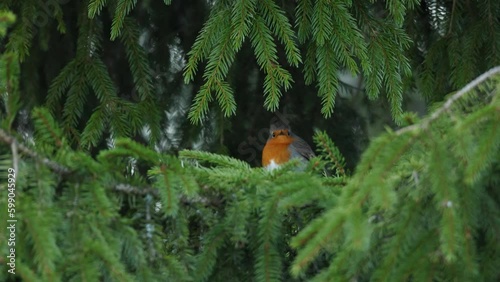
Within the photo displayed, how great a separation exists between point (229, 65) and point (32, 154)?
1.28 metres

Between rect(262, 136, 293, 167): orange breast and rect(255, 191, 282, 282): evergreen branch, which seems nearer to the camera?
rect(255, 191, 282, 282): evergreen branch

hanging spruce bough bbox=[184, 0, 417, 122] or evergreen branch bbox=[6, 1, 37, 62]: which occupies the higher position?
evergreen branch bbox=[6, 1, 37, 62]

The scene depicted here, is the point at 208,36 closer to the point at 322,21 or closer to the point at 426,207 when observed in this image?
the point at 322,21

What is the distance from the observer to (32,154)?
5.39 ft

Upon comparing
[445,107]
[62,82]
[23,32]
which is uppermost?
[23,32]

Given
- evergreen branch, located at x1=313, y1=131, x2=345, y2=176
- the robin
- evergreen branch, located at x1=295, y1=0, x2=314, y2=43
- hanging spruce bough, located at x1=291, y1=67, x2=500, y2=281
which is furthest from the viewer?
the robin

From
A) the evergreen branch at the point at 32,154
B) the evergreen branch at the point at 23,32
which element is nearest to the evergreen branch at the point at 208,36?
the evergreen branch at the point at 23,32

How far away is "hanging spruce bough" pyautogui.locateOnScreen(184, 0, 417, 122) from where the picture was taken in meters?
2.78

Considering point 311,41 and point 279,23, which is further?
point 311,41

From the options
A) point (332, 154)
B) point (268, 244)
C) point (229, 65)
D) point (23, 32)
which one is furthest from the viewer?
point (23, 32)

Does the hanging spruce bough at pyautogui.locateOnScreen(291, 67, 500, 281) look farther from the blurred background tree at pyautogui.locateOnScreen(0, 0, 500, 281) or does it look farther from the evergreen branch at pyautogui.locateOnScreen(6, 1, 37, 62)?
the evergreen branch at pyautogui.locateOnScreen(6, 1, 37, 62)

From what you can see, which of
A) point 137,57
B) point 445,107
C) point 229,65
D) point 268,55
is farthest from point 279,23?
point 445,107

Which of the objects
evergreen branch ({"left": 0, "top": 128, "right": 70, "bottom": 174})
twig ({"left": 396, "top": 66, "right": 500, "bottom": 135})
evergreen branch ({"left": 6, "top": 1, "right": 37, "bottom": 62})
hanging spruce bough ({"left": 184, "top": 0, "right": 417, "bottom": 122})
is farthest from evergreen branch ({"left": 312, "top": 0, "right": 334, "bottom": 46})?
evergreen branch ({"left": 0, "top": 128, "right": 70, "bottom": 174})

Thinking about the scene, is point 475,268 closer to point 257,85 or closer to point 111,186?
point 111,186
